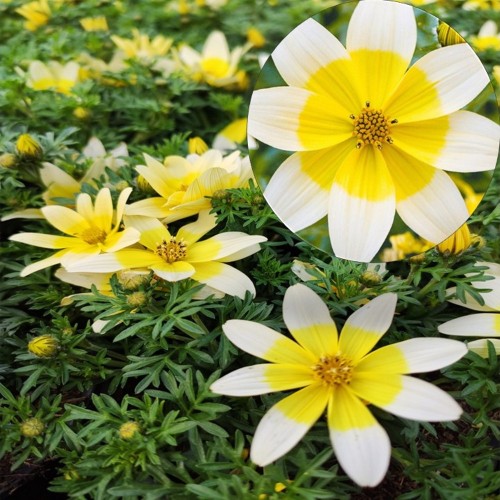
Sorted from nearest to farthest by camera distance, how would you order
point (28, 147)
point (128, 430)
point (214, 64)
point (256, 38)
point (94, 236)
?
1. point (128, 430)
2. point (94, 236)
3. point (28, 147)
4. point (214, 64)
5. point (256, 38)

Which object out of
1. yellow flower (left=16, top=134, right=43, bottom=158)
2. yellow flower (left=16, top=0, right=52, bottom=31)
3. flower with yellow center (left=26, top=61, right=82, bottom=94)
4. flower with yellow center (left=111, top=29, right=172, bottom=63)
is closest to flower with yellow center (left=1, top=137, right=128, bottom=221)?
yellow flower (left=16, top=134, right=43, bottom=158)

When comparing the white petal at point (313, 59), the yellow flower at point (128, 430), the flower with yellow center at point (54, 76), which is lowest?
the yellow flower at point (128, 430)

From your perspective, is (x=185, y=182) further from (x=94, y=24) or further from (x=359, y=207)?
(x=94, y=24)

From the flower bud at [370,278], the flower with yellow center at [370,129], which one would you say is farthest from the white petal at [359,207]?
the flower bud at [370,278]

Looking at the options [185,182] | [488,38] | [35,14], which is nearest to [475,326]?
[185,182]

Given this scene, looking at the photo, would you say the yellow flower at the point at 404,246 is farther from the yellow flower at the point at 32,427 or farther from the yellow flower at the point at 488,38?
the yellow flower at the point at 488,38

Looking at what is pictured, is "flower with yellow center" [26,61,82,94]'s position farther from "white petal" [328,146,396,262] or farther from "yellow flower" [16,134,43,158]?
"white petal" [328,146,396,262]
